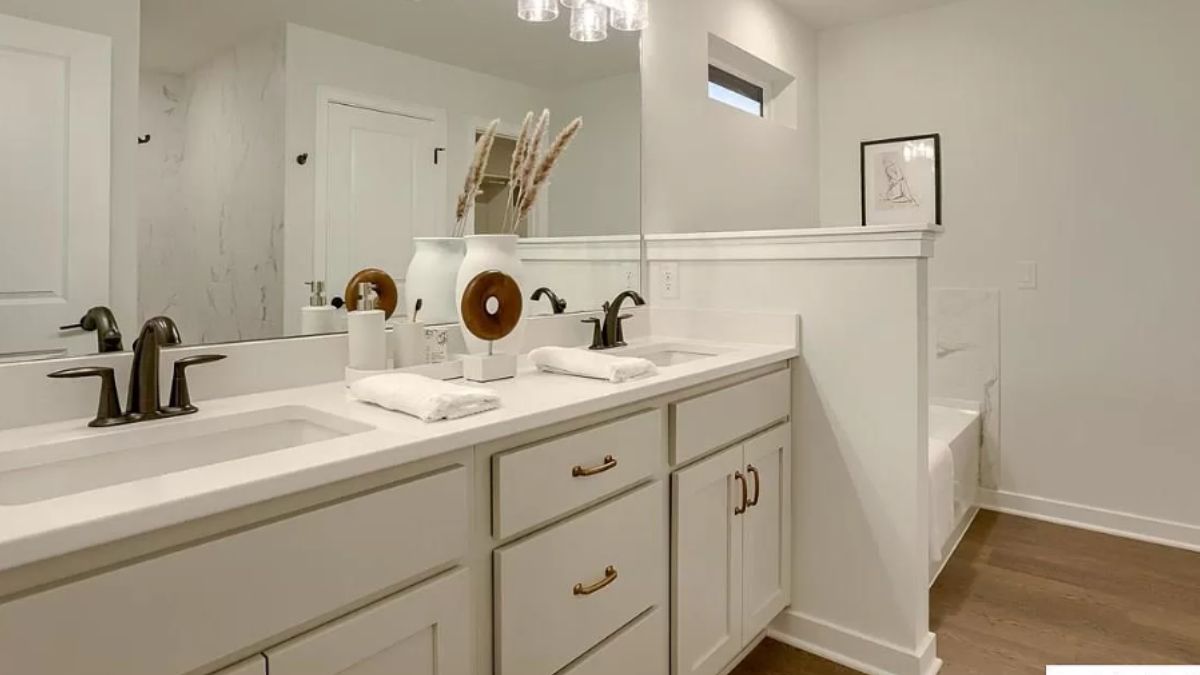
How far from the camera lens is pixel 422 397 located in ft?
3.87

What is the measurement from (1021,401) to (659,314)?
6.28 ft

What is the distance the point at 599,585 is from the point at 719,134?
7.04 feet

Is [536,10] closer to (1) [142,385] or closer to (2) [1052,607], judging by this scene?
(1) [142,385]

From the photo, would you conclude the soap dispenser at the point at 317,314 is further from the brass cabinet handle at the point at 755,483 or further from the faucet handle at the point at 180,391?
the brass cabinet handle at the point at 755,483

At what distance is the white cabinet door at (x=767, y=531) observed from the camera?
190cm

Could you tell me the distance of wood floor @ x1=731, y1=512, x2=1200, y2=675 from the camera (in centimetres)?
204

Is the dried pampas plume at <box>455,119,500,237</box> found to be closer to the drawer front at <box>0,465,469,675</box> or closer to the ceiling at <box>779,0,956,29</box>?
the drawer front at <box>0,465,469,675</box>

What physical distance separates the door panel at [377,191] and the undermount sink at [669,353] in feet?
A: 2.38

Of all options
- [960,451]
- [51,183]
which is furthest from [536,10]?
[960,451]

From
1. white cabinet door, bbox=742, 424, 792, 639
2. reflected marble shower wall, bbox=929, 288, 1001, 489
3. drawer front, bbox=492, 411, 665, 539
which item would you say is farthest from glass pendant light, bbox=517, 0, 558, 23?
reflected marble shower wall, bbox=929, 288, 1001, 489

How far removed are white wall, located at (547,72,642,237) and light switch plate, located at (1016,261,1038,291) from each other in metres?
1.90

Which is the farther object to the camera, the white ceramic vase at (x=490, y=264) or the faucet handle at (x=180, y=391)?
the white ceramic vase at (x=490, y=264)

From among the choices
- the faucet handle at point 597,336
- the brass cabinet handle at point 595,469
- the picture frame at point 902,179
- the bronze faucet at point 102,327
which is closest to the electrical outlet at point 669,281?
→ the faucet handle at point 597,336

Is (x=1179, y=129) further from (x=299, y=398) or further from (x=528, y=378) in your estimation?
(x=299, y=398)
